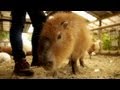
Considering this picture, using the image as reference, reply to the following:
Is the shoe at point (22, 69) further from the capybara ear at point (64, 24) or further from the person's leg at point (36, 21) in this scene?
the capybara ear at point (64, 24)

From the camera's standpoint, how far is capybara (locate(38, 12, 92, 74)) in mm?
2964

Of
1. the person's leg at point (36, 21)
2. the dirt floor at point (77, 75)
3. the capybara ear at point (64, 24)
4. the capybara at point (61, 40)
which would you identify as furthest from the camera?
the person's leg at point (36, 21)

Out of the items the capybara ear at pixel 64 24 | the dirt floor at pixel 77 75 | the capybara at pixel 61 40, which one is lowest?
the dirt floor at pixel 77 75

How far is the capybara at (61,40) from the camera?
2.96 meters

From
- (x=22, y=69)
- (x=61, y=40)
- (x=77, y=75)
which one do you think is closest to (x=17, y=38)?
(x=22, y=69)

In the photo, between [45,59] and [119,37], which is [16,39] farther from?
[119,37]

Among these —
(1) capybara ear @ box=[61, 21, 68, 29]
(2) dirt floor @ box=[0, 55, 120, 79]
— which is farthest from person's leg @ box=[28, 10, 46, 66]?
(1) capybara ear @ box=[61, 21, 68, 29]

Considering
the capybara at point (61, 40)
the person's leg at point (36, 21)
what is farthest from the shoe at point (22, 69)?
the person's leg at point (36, 21)

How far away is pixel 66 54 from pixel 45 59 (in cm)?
61

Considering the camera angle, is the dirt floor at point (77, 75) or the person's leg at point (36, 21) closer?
the dirt floor at point (77, 75)
